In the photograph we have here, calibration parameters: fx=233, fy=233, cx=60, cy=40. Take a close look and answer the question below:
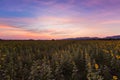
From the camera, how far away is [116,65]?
1005 centimetres

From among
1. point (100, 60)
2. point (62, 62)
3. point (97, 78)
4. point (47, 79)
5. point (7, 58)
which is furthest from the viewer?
point (7, 58)

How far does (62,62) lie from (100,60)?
91.6 inches

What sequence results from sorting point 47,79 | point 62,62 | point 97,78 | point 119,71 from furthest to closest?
point 62,62, point 119,71, point 47,79, point 97,78

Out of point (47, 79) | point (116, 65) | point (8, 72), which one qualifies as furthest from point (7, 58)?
point (116, 65)

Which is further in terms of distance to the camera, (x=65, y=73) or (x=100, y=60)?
(x=100, y=60)

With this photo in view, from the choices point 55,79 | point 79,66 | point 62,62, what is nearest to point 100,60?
point 79,66

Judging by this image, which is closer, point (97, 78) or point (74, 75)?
point (97, 78)

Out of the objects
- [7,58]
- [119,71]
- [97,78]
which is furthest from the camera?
[7,58]

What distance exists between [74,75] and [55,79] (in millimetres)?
763

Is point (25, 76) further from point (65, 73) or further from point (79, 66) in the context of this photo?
point (79, 66)

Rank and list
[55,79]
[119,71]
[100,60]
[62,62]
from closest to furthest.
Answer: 1. [55,79]
2. [119,71]
3. [62,62]
4. [100,60]

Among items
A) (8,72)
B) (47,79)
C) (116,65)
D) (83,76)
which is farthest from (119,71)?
(8,72)

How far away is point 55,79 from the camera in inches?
359

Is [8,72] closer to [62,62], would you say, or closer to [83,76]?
[62,62]
